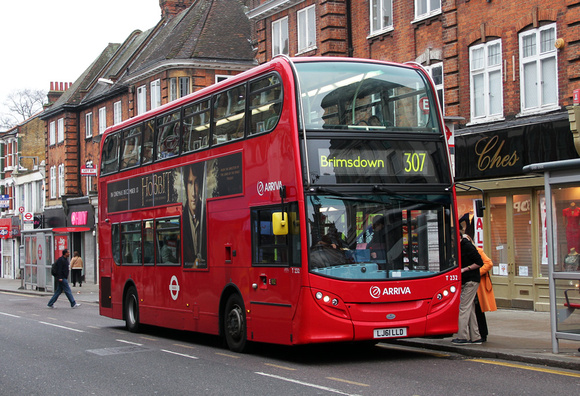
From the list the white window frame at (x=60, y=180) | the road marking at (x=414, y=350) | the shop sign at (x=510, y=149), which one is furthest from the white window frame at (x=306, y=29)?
the white window frame at (x=60, y=180)

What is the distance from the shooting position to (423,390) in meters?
9.05

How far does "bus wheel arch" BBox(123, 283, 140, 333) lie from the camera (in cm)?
1802

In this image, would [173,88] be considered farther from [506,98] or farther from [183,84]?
Answer: [506,98]

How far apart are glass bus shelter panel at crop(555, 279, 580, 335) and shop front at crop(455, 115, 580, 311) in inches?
279

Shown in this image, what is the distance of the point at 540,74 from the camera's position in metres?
18.7

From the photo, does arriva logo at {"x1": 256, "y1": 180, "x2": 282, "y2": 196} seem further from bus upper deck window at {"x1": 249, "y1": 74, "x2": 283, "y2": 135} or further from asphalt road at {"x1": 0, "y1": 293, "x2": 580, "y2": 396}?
asphalt road at {"x1": 0, "y1": 293, "x2": 580, "y2": 396}

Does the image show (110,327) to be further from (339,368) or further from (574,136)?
(574,136)

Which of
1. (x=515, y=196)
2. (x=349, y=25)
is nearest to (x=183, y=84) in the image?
(x=349, y=25)

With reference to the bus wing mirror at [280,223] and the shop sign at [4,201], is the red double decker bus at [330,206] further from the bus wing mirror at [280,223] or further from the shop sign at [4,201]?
the shop sign at [4,201]

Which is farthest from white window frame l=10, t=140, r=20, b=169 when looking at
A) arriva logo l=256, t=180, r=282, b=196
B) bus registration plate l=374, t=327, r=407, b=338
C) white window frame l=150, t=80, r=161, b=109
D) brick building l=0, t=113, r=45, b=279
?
bus registration plate l=374, t=327, r=407, b=338

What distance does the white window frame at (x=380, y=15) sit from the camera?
2430cm

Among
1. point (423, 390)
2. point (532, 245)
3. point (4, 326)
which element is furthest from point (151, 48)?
point (423, 390)

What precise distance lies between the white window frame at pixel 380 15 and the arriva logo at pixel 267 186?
13.0 m

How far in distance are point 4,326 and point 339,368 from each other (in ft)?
38.8
